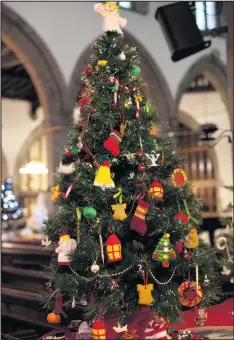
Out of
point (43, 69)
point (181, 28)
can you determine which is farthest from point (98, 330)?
point (43, 69)

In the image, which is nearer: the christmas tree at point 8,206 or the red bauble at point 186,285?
the red bauble at point 186,285

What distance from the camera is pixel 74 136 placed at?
3.32 meters

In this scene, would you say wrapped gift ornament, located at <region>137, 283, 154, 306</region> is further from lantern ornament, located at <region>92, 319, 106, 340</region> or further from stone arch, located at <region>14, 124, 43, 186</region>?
stone arch, located at <region>14, 124, 43, 186</region>

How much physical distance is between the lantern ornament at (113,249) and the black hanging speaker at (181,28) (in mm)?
3650

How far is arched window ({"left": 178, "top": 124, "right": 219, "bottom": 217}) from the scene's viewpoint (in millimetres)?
14257

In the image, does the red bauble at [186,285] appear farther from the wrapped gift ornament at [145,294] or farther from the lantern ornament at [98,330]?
the lantern ornament at [98,330]

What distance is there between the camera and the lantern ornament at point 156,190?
311 cm

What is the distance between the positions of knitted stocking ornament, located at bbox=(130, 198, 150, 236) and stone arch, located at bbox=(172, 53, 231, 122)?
282 inches

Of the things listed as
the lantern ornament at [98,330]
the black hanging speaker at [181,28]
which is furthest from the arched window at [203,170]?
the lantern ornament at [98,330]

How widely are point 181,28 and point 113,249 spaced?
12.5 ft

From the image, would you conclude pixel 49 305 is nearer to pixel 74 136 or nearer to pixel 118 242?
pixel 118 242

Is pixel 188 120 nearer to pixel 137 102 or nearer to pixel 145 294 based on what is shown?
pixel 137 102

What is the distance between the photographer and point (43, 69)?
27.7ft

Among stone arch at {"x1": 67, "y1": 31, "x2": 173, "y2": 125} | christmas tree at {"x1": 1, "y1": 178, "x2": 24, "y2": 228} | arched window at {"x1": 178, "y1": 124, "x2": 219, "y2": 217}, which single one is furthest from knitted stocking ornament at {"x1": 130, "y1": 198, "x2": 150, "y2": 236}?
arched window at {"x1": 178, "y1": 124, "x2": 219, "y2": 217}
